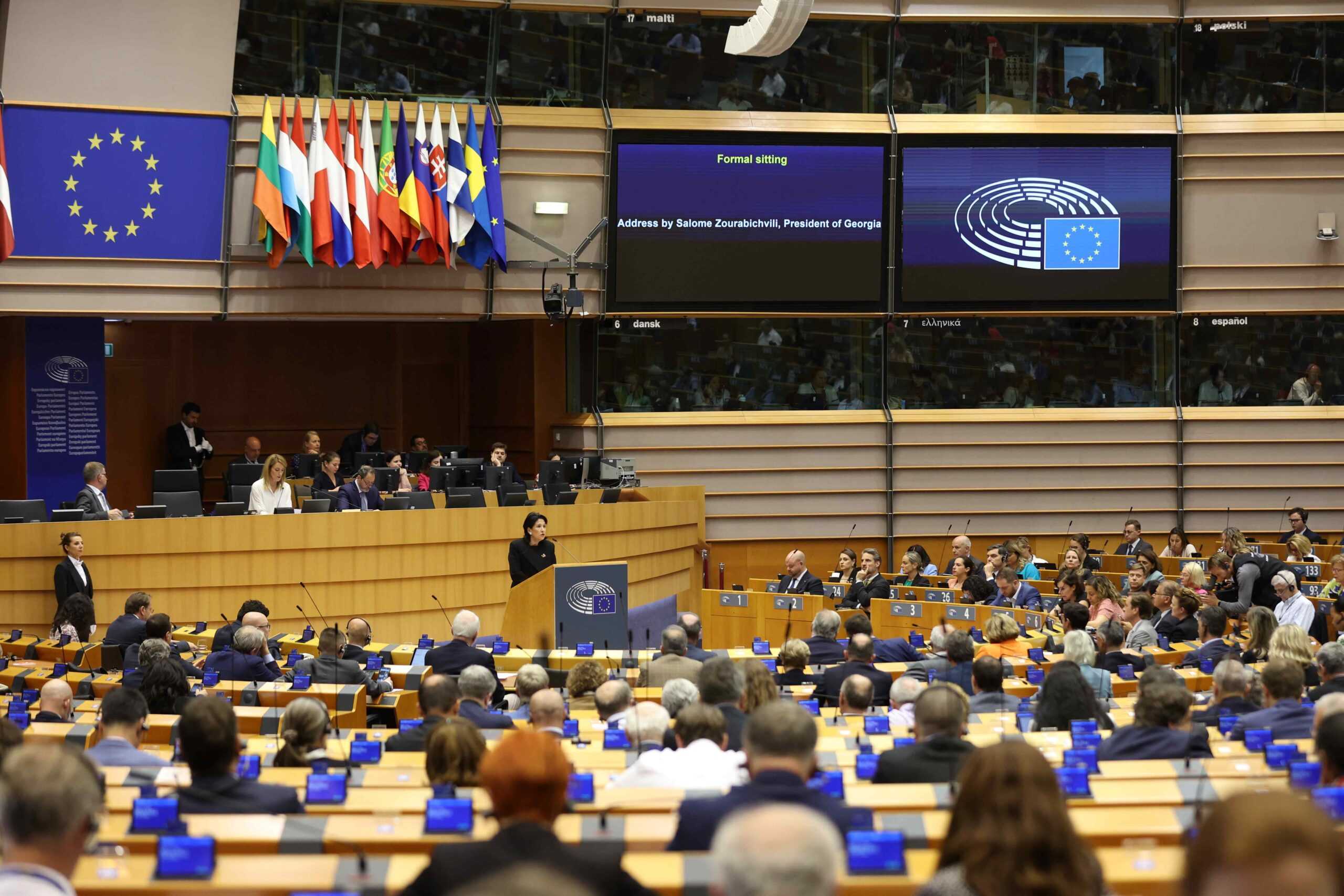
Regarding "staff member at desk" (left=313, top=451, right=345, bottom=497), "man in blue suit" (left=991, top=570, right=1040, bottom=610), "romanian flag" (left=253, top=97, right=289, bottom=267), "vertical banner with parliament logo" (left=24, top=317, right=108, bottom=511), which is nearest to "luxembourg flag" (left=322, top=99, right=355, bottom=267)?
"romanian flag" (left=253, top=97, right=289, bottom=267)

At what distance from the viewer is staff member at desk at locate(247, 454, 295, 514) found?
11.6m

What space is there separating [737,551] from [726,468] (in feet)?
3.21

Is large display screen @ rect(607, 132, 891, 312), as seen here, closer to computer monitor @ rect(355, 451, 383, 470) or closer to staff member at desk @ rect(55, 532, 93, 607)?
computer monitor @ rect(355, 451, 383, 470)

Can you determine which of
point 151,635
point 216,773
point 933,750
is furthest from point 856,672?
point 151,635

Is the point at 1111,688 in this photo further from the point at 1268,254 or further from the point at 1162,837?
the point at 1268,254

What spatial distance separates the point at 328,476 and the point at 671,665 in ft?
20.7

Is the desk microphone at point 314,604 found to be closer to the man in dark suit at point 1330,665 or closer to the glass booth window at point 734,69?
the glass booth window at point 734,69

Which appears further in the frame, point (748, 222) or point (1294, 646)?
point (748, 222)

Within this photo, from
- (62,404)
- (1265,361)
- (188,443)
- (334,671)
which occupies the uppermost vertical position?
(1265,361)

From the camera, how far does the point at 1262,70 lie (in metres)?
16.3

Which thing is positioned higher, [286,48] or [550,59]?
[550,59]

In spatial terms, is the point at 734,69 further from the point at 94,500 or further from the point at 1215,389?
the point at 94,500

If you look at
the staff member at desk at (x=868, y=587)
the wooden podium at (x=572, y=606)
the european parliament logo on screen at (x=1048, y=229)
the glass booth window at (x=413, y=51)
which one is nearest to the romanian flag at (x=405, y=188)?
the glass booth window at (x=413, y=51)

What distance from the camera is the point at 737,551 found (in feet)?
52.7
